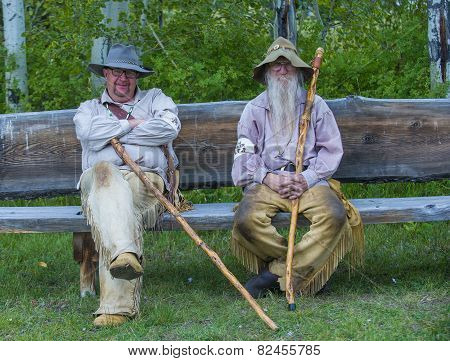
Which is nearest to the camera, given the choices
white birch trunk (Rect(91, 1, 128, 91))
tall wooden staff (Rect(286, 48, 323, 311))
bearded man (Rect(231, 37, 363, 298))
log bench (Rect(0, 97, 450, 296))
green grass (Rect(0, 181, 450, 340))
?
green grass (Rect(0, 181, 450, 340))

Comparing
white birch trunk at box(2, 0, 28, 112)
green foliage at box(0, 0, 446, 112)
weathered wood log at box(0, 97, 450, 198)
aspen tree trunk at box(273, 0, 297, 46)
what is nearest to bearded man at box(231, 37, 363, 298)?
weathered wood log at box(0, 97, 450, 198)

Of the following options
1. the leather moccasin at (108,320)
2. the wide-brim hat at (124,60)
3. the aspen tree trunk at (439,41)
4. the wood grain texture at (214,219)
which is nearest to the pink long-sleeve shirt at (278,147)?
the wood grain texture at (214,219)

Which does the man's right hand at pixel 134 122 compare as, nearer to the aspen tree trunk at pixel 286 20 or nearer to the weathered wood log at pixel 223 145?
the weathered wood log at pixel 223 145

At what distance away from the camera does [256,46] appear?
25.8ft

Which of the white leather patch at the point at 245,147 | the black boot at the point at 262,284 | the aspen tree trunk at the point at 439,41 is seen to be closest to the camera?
the black boot at the point at 262,284

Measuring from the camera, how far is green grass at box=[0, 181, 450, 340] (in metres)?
4.64

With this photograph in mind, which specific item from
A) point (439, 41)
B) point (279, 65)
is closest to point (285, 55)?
point (279, 65)

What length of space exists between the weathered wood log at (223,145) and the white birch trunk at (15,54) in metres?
2.02

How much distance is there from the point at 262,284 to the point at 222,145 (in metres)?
1.20

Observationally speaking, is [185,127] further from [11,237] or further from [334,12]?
[334,12]

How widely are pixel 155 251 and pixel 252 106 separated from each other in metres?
1.61

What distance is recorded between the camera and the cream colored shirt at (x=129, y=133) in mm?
5352

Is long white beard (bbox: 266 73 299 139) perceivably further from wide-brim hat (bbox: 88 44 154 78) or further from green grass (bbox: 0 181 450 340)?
green grass (bbox: 0 181 450 340)

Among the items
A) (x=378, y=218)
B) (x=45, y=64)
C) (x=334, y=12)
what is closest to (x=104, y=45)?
(x=45, y=64)
